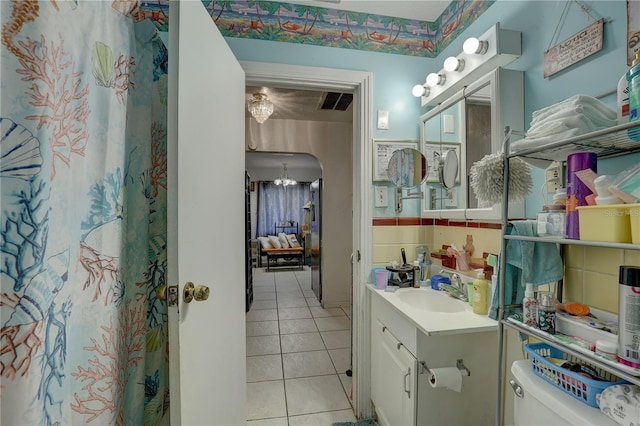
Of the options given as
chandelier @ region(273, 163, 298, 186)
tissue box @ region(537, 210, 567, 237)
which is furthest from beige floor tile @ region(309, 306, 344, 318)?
chandelier @ region(273, 163, 298, 186)

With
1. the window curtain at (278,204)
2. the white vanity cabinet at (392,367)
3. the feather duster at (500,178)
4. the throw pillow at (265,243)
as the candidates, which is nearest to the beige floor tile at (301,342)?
the white vanity cabinet at (392,367)

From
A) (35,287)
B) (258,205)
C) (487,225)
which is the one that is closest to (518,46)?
(487,225)

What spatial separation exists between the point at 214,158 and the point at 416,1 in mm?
1540

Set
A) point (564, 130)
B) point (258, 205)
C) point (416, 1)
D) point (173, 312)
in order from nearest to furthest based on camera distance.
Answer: point (564, 130) < point (173, 312) < point (416, 1) < point (258, 205)

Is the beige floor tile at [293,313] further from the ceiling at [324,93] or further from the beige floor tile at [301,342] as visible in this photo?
the ceiling at [324,93]

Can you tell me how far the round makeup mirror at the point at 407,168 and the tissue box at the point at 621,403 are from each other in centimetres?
126

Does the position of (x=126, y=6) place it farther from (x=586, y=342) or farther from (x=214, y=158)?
(x=586, y=342)

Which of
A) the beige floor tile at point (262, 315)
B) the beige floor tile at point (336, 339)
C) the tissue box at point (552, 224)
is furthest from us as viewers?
the beige floor tile at point (262, 315)

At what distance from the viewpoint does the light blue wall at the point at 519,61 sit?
87 centimetres

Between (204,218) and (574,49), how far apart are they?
1493 millimetres

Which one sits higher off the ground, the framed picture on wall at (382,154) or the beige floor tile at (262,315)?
the framed picture on wall at (382,154)

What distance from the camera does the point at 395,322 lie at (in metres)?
1.34

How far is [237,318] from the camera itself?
139cm

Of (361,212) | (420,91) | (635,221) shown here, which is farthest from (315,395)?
(420,91)
